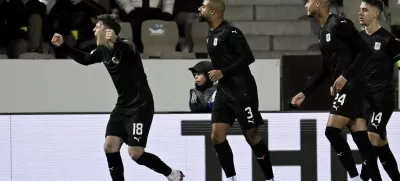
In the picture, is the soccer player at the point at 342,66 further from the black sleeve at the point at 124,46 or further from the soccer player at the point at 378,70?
the black sleeve at the point at 124,46

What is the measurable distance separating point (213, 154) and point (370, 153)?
1.92 meters

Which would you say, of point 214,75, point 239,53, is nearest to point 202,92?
point 239,53

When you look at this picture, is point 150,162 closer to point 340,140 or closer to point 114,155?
point 114,155

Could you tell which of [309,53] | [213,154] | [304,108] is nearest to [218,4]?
[213,154]

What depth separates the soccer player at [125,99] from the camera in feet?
31.1

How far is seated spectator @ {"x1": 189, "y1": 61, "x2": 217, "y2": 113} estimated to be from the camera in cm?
1127

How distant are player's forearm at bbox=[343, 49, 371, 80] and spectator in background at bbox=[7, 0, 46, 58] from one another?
19.9 ft

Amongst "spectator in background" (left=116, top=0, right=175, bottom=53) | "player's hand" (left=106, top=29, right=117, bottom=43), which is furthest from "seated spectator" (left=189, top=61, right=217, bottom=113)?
"spectator in background" (left=116, top=0, right=175, bottom=53)

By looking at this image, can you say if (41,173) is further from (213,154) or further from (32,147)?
(213,154)

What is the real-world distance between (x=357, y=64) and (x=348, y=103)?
0.38 metres

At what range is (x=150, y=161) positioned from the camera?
9.62 meters

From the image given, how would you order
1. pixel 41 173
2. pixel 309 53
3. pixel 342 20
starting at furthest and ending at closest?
1. pixel 309 53
2. pixel 41 173
3. pixel 342 20

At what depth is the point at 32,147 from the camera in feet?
35.7

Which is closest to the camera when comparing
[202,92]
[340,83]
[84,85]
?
[340,83]
